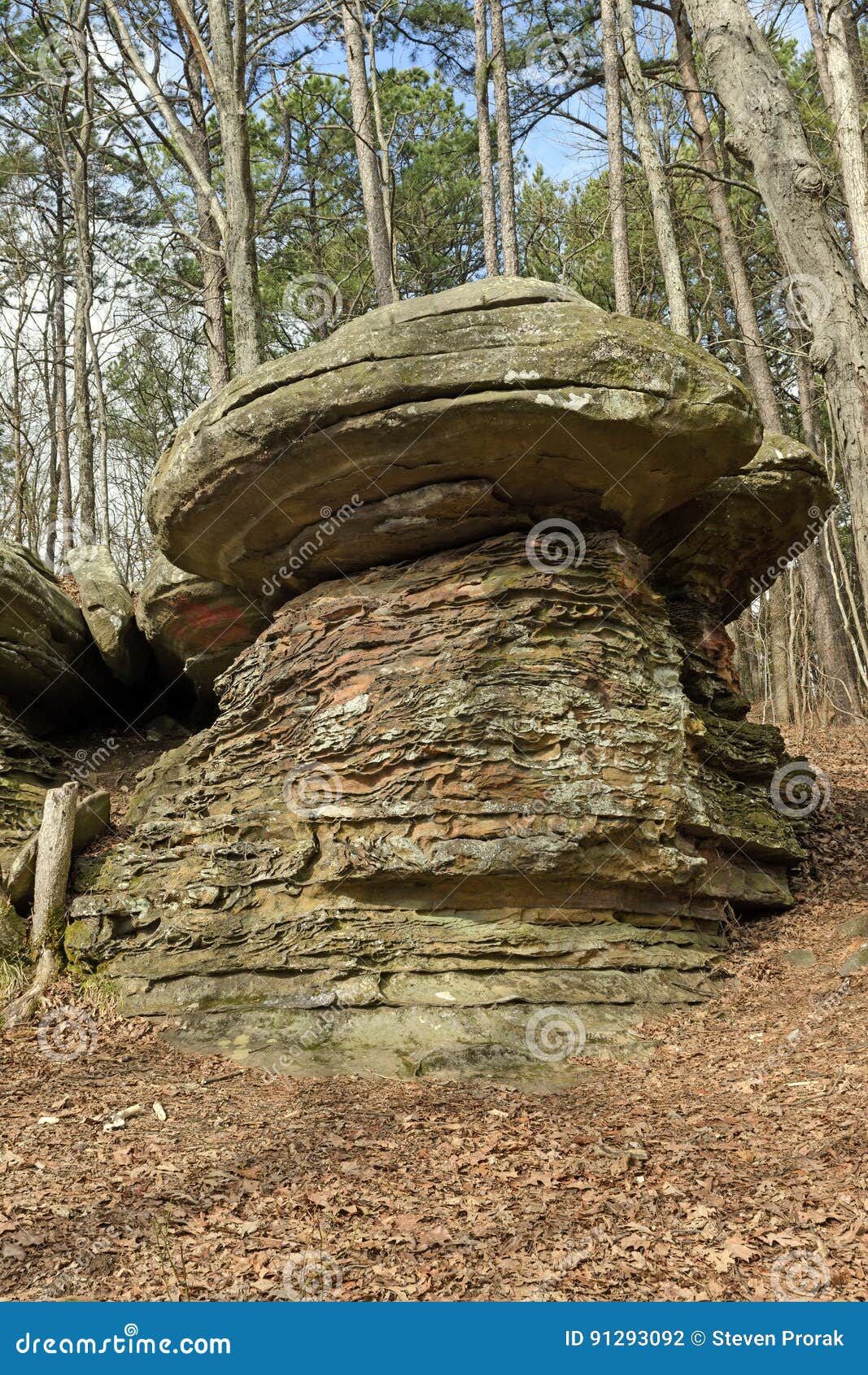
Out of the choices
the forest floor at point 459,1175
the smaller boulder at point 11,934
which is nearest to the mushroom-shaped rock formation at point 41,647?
the smaller boulder at point 11,934

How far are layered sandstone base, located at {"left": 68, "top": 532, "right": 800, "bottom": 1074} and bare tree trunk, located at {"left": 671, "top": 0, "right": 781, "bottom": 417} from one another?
7748 millimetres

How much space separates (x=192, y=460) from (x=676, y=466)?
4528mm

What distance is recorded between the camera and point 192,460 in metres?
9.41

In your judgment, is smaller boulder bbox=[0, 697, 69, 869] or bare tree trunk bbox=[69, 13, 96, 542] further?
bare tree trunk bbox=[69, 13, 96, 542]

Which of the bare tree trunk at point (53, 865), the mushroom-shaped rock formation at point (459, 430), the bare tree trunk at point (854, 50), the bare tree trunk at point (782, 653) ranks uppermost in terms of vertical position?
the bare tree trunk at point (854, 50)

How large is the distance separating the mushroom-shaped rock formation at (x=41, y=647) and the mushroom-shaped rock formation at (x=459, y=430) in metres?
2.85

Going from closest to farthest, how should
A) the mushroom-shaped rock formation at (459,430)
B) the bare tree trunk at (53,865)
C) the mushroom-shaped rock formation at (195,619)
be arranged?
the mushroom-shaped rock formation at (459,430)
the bare tree trunk at (53,865)
the mushroom-shaped rock formation at (195,619)

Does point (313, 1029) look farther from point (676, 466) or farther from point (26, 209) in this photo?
point (26, 209)

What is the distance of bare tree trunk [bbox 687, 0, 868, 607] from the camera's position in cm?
737

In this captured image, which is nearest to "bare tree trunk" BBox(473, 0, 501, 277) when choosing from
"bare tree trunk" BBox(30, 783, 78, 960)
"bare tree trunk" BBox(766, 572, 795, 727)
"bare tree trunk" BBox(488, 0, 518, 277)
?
"bare tree trunk" BBox(488, 0, 518, 277)

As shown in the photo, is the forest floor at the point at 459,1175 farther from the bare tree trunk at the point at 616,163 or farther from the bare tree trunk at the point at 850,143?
the bare tree trunk at the point at 616,163

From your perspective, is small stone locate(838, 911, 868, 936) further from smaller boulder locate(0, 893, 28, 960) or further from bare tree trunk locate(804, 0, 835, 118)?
bare tree trunk locate(804, 0, 835, 118)

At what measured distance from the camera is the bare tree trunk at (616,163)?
50.3 feet

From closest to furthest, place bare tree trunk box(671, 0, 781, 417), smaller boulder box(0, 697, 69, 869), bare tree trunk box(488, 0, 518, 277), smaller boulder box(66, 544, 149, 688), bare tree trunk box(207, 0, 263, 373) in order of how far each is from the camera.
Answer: smaller boulder box(0, 697, 69, 869) < bare tree trunk box(207, 0, 263, 373) < smaller boulder box(66, 544, 149, 688) < bare tree trunk box(671, 0, 781, 417) < bare tree trunk box(488, 0, 518, 277)
